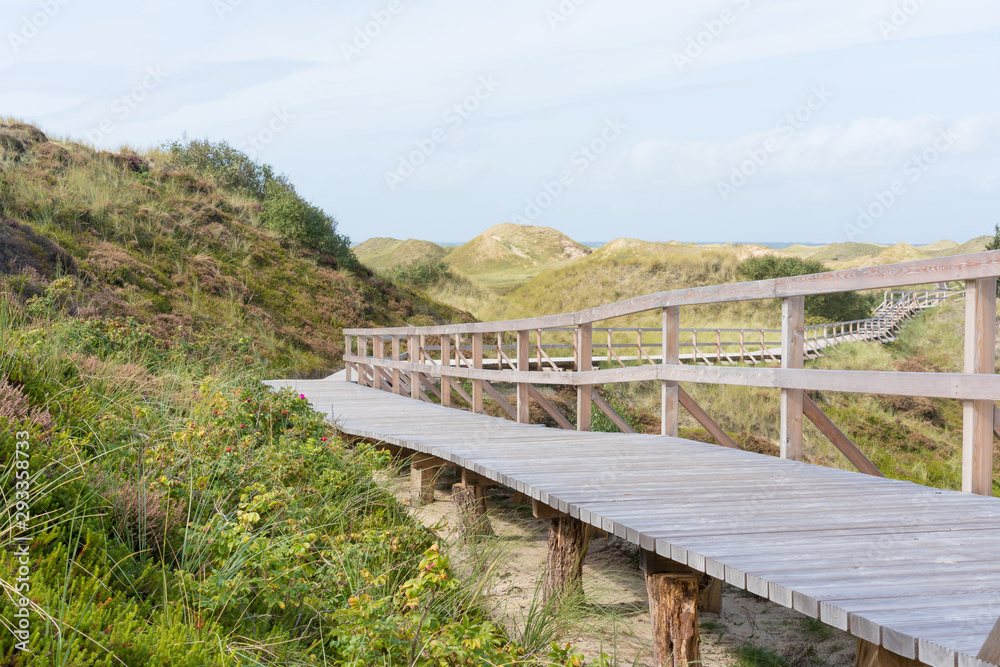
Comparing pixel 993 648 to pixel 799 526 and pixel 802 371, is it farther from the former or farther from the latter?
pixel 802 371

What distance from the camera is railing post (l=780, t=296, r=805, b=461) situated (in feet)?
16.7

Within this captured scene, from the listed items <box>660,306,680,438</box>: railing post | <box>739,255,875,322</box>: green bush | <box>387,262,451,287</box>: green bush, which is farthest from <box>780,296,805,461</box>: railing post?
<box>387,262,451,287</box>: green bush

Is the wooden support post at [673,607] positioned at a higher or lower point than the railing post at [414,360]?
lower

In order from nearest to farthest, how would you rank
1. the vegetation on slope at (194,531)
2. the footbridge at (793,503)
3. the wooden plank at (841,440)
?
the footbridge at (793,503) < the vegetation on slope at (194,531) < the wooden plank at (841,440)

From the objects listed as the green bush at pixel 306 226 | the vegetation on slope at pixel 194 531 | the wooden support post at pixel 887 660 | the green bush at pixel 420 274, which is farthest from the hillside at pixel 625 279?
the wooden support post at pixel 887 660

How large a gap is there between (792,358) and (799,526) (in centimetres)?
180

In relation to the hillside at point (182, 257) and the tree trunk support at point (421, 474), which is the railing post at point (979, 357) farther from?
the hillside at point (182, 257)

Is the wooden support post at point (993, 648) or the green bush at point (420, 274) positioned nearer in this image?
the wooden support post at point (993, 648)

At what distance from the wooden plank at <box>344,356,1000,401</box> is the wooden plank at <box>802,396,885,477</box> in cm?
32

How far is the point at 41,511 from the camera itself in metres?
3.29

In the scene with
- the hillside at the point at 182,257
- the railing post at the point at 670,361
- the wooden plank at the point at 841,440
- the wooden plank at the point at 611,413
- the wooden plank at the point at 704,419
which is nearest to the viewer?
the wooden plank at the point at 841,440

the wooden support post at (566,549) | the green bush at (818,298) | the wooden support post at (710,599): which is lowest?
the wooden support post at (710,599)

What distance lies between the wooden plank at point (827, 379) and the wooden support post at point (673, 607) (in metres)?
1.51

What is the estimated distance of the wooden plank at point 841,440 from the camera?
17.3ft
